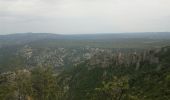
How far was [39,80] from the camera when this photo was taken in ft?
239

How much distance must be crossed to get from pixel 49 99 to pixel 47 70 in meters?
9.45

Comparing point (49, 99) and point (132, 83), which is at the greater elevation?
point (49, 99)

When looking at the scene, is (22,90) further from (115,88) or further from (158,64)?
(158,64)

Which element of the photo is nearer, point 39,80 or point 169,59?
point 39,80

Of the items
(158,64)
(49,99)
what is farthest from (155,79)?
(49,99)

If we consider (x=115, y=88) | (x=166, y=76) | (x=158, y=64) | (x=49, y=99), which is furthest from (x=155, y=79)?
(x=115, y=88)

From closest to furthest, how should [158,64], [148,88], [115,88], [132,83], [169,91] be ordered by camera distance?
[115,88]
[169,91]
[148,88]
[132,83]
[158,64]

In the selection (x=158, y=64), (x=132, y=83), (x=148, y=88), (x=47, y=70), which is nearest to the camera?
(x=47, y=70)

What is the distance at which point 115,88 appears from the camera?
152 ft

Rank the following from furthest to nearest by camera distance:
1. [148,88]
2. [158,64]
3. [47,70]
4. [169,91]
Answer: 1. [158,64]
2. [148,88]
3. [169,91]
4. [47,70]

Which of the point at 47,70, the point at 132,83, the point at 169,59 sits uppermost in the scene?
the point at 47,70

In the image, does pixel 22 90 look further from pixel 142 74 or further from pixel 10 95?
pixel 142 74

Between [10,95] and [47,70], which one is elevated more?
[47,70]

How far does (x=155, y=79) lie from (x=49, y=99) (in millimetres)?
107657
